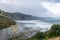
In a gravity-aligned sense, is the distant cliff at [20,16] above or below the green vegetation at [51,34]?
above

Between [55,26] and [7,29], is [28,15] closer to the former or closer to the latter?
[7,29]

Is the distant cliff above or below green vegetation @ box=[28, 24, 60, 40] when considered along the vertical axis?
above

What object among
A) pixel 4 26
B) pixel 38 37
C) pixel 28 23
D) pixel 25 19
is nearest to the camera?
pixel 38 37

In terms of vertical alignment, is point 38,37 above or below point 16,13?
below

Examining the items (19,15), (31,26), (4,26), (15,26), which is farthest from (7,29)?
(19,15)

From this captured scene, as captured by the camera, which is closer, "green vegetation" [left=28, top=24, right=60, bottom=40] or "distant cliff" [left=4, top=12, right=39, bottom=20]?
"green vegetation" [left=28, top=24, right=60, bottom=40]

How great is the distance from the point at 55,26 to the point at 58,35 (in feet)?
2.17

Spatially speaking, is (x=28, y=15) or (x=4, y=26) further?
(x=28, y=15)

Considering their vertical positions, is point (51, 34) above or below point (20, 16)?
below

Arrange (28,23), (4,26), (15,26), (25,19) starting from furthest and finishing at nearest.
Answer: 1. (25,19)
2. (28,23)
3. (15,26)
4. (4,26)

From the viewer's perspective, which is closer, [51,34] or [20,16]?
[51,34]

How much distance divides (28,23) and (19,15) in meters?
2.49

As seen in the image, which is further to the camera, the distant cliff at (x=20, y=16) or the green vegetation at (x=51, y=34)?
the distant cliff at (x=20, y=16)

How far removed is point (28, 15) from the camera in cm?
3231
